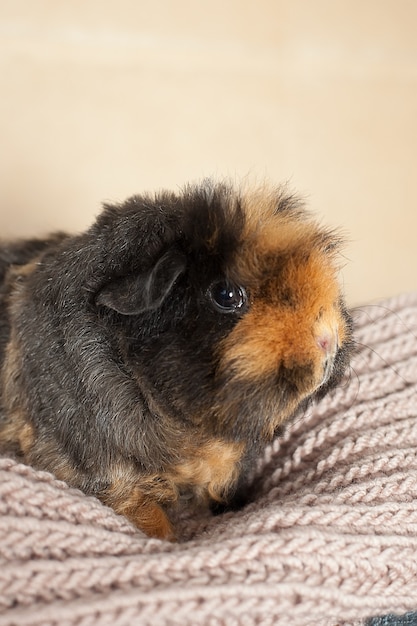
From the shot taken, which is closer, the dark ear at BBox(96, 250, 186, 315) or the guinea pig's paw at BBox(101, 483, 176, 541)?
the dark ear at BBox(96, 250, 186, 315)

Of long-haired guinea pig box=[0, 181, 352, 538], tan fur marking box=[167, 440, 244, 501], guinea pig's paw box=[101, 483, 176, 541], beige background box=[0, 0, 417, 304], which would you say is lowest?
guinea pig's paw box=[101, 483, 176, 541]

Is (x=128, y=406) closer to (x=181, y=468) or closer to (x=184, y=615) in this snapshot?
(x=181, y=468)

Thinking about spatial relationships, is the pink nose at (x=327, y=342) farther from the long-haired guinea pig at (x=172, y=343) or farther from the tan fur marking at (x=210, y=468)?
the tan fur marking at (x=210, y=468)

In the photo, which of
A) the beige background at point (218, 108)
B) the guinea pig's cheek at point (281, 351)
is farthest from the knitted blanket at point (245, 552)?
the beige background at point (218, 108)

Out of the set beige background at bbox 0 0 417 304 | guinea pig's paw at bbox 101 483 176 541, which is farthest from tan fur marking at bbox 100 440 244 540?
beige background at bbox 0 0 417 304

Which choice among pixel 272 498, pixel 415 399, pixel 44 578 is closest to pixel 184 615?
pixel 44 578

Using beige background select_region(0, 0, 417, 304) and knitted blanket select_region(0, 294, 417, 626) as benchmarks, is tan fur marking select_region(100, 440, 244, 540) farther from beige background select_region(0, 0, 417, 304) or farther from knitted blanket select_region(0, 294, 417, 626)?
beige background select_region(0, 0, 417, 304)

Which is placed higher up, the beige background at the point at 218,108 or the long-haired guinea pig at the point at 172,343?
the beige background at the point at 218,108

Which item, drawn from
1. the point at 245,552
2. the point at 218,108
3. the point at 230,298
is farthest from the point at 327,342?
the point at 218,108
